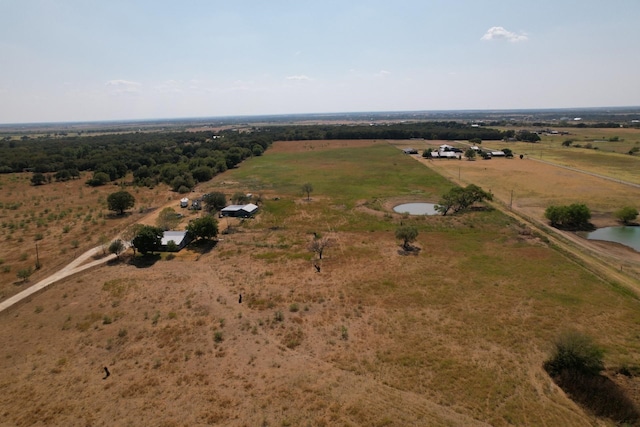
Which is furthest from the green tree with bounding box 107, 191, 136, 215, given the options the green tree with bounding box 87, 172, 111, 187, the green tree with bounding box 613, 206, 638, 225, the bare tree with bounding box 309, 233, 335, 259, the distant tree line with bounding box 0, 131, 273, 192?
the green tree with bounding box 613, 206, 638, 225

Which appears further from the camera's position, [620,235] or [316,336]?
[620,235]

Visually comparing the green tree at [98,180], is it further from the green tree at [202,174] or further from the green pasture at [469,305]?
the green pasture at [469,305]

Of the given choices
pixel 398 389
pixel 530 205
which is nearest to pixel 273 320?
pixel 398 389

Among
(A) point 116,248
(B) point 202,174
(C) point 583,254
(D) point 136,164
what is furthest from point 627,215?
(D) point 136,164

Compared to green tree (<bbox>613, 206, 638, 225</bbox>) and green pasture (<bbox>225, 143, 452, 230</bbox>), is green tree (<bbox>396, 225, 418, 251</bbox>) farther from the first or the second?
green tree (<bbox>613, 206, 638, 225</bbox>)

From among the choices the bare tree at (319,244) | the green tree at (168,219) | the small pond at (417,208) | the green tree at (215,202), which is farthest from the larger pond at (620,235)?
the green tree at (168,219)

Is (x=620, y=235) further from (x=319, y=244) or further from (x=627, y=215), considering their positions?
(x=319, y=244)

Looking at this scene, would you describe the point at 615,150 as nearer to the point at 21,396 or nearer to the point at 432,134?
the point at 432,134
